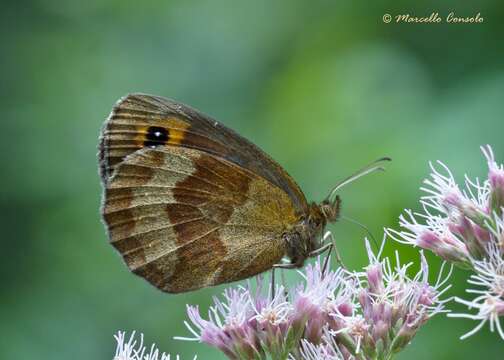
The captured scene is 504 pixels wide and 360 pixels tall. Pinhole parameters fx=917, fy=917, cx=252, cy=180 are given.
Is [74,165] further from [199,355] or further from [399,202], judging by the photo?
[399,202]

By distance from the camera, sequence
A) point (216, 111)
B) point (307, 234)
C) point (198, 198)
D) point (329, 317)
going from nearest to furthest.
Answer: point (329, 317)
point (307, 234)
point (198, 198)
point (216, 111)

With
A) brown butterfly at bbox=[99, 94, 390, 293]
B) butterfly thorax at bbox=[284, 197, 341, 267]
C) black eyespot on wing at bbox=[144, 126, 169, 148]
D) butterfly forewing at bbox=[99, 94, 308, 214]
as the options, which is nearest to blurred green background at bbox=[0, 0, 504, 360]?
butterfly thorax at bbox=[284, 197, 341, 267]

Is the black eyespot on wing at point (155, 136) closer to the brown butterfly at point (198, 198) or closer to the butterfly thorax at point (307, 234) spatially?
the brown butterfly at point (198, 198)

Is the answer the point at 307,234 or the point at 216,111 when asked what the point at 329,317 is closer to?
the point at 307,234

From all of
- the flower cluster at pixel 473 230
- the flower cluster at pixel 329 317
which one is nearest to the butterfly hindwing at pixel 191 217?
the flower cluster at pixel 329 317

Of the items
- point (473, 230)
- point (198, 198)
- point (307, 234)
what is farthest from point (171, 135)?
point (473, 230)

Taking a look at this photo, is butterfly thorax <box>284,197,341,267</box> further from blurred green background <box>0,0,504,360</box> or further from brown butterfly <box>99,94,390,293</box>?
blurred green background <box>0,0,504,360</box>

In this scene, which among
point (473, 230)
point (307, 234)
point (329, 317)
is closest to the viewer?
point (473, 230)

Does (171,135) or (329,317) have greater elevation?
(171,135)
